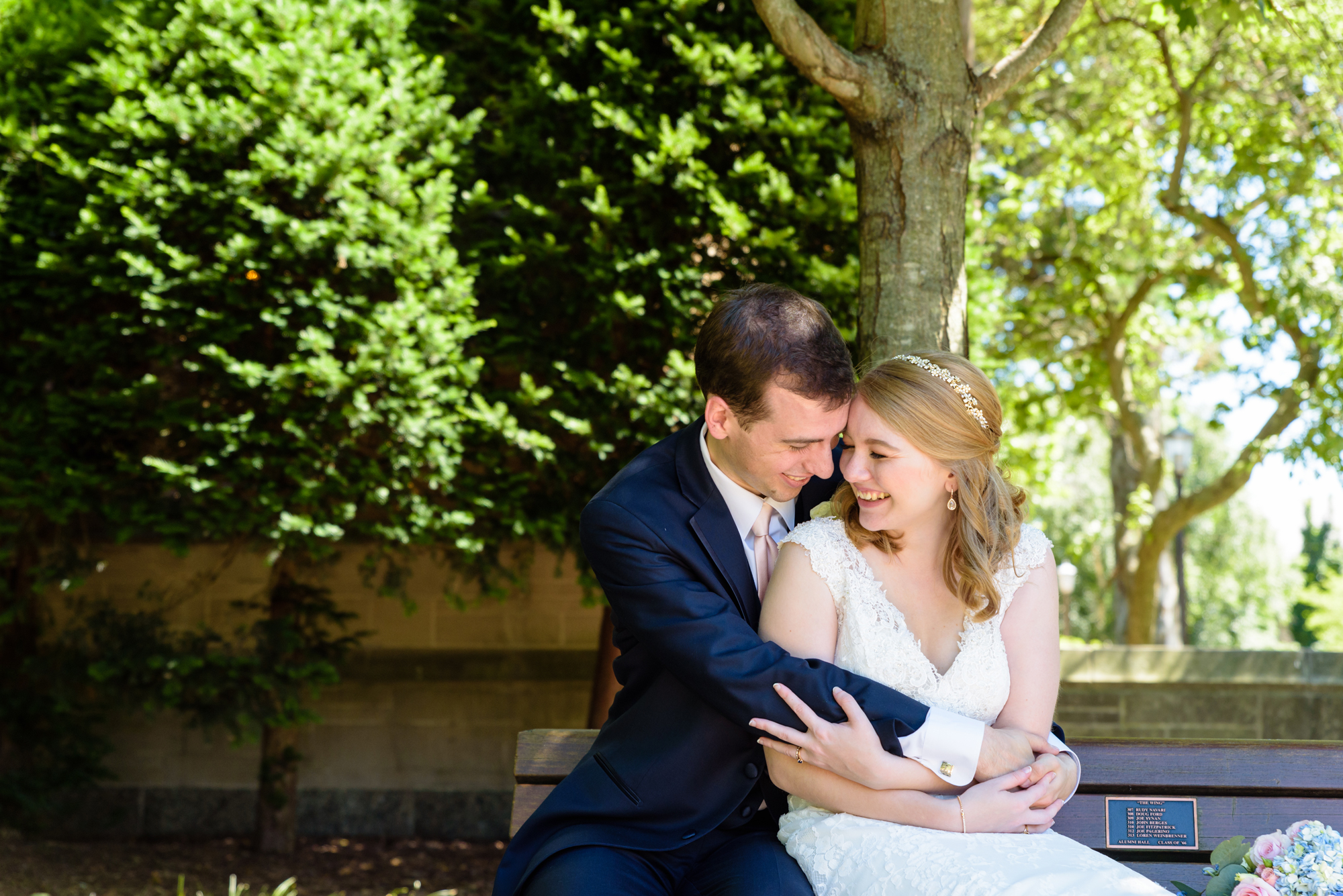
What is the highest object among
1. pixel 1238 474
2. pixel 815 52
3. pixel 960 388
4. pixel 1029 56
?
pixel 1029 56

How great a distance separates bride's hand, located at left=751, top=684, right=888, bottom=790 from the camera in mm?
2424

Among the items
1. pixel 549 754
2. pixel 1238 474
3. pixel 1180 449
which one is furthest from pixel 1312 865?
pixel 1180 449

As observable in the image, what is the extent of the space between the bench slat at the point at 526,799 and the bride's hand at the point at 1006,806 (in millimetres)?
1183

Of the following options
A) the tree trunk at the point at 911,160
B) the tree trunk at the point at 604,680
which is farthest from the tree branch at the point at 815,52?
the tree trunk at the point at 604,680

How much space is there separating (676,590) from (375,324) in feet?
7.66

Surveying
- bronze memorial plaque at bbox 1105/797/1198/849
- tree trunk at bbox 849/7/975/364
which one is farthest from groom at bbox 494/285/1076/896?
tree trunk at bbox 849/7/975/364

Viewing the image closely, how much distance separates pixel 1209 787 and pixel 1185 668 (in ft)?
13.4

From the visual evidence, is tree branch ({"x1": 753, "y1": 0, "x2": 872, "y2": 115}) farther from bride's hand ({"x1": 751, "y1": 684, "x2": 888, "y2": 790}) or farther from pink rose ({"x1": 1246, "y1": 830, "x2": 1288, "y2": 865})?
pink rose ({"x1": 1246, "y1": 830, "x2": 1288, "y2": 865})

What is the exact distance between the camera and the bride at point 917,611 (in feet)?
8.13

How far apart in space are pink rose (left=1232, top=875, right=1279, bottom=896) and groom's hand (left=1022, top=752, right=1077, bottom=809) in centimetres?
47

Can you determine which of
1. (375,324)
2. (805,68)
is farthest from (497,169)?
(805,68)

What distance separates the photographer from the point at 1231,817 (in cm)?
294

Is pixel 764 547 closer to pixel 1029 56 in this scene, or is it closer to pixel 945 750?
pixel 945 750

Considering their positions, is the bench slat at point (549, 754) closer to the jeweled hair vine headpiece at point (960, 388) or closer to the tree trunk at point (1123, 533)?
the jeweled hair vine headpiece at point (960, 388)
